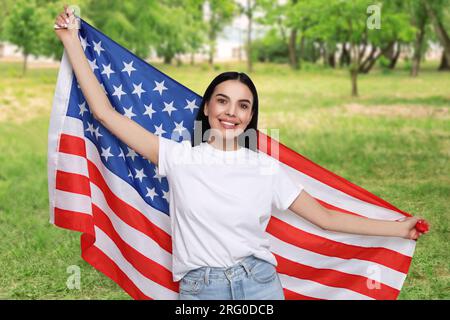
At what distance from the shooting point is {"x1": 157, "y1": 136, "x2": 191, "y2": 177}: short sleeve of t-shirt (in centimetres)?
317

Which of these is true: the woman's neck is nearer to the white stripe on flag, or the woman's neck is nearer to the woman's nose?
the woman's nose

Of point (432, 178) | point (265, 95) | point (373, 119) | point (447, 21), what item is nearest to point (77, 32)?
point (432, 178)

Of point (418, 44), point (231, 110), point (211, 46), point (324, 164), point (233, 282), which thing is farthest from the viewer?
point (211, 46)

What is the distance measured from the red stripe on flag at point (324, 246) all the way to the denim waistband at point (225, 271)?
0.73m

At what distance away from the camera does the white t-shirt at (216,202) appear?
120 inches

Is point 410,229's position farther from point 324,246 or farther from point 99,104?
point 99,104

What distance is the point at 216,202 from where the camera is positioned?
120 inches

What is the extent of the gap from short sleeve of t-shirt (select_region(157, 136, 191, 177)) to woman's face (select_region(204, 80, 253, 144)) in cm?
18

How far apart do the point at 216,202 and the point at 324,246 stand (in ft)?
3.03

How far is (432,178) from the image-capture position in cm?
892

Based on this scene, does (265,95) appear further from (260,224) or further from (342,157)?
(260,224)

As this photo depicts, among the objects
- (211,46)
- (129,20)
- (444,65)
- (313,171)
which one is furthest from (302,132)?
(211,46)

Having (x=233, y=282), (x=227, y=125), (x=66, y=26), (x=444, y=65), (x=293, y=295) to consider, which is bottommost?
(x=444, y=65)

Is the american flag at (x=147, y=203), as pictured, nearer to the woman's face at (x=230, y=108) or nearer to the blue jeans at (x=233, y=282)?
the woman's face at (x=230, y=108)
